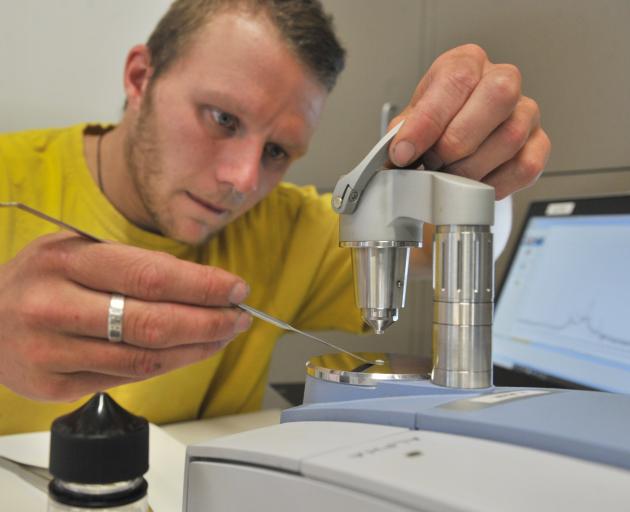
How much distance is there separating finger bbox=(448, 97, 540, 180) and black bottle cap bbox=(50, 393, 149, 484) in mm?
343

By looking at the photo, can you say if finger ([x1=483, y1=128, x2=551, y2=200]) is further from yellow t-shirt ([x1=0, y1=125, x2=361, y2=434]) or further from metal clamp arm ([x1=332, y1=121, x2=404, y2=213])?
yellow t-shirt ([x1=0, y1=125, x2=361, y2=434])

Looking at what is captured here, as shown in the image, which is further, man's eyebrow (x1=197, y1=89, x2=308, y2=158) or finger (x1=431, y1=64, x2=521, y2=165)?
man's eyebrow (x1=197, y1=89, x2=308, y2=158)

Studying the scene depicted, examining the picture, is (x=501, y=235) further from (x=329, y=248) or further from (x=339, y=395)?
(x=339, y=395)

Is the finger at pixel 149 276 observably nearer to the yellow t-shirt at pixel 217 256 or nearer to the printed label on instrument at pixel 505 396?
the printed label on instrument at pixel 505 396

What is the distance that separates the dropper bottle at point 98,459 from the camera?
0.32m

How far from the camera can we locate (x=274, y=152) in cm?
95

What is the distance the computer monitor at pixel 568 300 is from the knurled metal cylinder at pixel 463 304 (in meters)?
0.42

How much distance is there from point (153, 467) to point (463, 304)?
38 cm

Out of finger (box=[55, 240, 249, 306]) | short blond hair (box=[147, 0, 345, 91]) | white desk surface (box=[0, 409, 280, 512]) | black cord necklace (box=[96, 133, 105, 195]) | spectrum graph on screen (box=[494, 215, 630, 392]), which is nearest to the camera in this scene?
finger (box=[55, 240, 249, 306])

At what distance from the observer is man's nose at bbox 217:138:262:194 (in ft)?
2.81

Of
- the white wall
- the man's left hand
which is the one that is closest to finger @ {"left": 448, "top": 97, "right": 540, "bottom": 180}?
the man's left hand

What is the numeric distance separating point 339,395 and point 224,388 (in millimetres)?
644

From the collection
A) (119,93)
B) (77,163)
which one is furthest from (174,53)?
(119,93)

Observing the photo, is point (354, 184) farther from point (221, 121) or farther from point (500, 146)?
point (221, 121)
